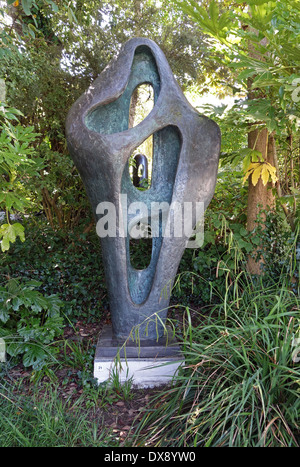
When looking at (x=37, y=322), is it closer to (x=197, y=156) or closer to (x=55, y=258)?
(x=55, y=258)

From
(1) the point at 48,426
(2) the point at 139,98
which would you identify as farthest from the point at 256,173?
(2) the point at 139,98

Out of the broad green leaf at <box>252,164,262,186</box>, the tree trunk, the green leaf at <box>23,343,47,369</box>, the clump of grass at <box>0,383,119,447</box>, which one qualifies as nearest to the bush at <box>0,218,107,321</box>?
the green leaf at <box>23,343,47,369</box>

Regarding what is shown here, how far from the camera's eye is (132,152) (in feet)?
9.35

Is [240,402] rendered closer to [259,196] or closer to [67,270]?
[259,196]

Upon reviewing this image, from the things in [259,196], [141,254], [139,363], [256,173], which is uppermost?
[256,173]

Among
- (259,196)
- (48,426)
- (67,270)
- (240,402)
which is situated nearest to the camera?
(240,402)

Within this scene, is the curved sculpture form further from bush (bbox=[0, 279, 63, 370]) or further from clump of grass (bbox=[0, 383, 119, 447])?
clump of grass (bbox=[0, 383, 119, 447])

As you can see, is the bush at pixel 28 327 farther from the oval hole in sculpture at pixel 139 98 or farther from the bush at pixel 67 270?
the oval hole in sculpture at pixel 139 98

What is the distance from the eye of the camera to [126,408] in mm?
2652

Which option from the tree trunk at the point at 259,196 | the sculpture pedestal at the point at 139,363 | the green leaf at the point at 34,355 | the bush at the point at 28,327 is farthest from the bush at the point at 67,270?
the tree trunk at the point at 259,196

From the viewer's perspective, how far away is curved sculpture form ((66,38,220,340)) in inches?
111

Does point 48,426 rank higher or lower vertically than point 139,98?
lower

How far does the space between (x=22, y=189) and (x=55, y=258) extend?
0.84 metres

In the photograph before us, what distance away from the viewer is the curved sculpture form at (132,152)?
9.24ft
